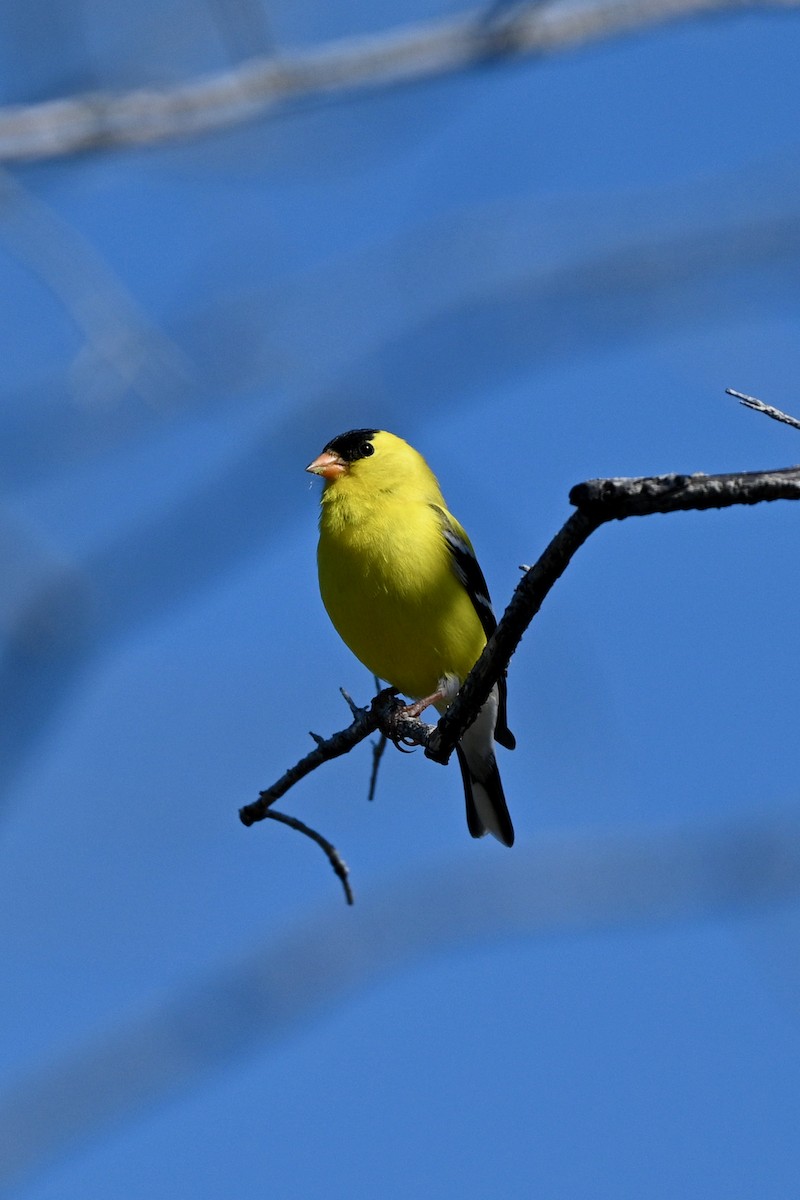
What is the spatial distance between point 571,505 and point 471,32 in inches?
109

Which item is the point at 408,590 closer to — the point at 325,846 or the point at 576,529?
the point at 325,846

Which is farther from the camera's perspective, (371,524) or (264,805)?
(371,524)

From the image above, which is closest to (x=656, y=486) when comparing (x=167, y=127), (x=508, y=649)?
(x=508, y=649)

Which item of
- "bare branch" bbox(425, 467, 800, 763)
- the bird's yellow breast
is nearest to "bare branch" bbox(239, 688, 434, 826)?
the bird's yellow breast

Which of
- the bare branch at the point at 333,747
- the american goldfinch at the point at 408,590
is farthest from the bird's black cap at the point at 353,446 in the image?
the bare branch at the point at 333,747

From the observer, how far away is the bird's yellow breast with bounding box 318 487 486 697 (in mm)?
4090

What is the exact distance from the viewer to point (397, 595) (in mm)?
4074

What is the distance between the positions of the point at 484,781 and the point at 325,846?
1.75 meters

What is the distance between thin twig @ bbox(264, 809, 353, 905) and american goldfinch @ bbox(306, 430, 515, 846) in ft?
3.67

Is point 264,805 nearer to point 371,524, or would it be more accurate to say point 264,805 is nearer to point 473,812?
point 371,524

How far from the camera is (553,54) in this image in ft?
13.8

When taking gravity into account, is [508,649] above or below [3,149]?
below

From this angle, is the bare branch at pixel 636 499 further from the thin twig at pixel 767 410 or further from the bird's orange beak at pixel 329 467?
the bird's orange beak at pixel 329 467

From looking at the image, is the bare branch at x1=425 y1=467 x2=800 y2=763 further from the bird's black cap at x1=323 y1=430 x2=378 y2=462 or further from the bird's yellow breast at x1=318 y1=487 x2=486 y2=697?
the bird's black cap at x1=323 y1=430 x2=378 y2=462
